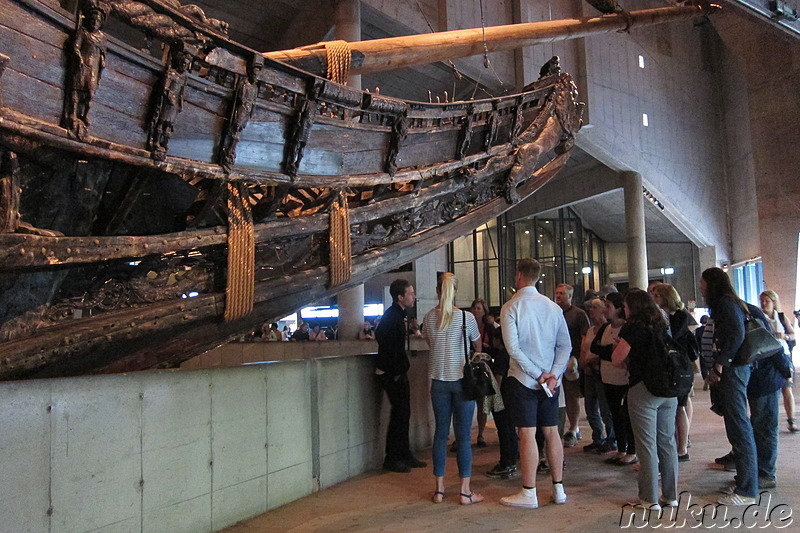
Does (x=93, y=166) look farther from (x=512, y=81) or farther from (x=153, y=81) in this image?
(x=512, y=81)

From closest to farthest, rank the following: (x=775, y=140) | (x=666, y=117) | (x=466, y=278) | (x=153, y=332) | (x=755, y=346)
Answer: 1. (x=153, y=332)
2. (x=755, y=346)
3. (x=775, y=140)
4. (x=666, y=117)
5. (x=466, y=278)

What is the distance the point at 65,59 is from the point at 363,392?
3.01 metres

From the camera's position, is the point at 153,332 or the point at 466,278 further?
the point at 466,278

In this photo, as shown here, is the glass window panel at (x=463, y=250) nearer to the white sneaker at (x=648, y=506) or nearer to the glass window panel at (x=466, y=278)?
the glass window panel at (x=466, y=278)

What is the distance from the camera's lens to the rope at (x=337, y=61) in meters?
4.79

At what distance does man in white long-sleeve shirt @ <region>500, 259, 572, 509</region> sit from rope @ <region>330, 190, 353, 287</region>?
1.20m

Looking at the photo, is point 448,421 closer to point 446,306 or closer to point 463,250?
point 446,306

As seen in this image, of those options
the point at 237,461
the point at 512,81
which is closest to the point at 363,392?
the point at 237,461

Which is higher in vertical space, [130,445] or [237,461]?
[130,445]

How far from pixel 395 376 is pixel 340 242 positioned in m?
1.18

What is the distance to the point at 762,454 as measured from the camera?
4.16 metres

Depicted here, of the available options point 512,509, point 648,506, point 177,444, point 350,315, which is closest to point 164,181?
point 177,444

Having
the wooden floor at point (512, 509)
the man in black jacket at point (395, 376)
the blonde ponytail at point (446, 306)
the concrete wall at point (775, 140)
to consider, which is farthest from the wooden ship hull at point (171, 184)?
the concrete wall at point (775, 140)

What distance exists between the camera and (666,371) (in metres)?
3.55
